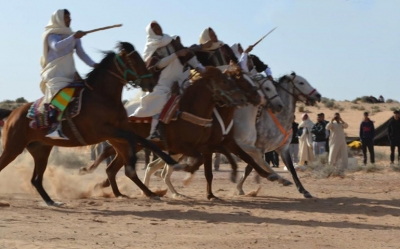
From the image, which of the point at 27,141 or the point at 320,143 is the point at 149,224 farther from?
the point at 320,143

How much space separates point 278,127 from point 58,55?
4784 mm

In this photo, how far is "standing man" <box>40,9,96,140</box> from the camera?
11.3 metres

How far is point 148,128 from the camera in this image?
41.2ft

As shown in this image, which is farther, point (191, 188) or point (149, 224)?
point (191, 188)

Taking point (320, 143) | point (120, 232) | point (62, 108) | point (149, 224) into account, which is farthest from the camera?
point (320, 143)

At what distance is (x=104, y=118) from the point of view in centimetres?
1077

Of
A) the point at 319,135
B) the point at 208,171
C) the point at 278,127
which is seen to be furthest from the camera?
the point at 319,135

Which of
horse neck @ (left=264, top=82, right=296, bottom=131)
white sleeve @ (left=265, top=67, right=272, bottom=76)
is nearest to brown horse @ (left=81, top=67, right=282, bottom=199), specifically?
horse neck @ (left=264, top=82, right=296, bottom=131)

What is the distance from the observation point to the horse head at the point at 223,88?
488 inches

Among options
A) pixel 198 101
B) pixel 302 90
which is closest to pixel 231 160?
pixel 198 101

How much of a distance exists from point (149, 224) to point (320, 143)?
1432cm

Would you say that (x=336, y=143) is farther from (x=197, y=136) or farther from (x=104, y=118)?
(x=104, y=118)

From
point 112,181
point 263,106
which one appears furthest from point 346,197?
point 112,181

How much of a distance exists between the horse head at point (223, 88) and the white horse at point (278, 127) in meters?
1.23
